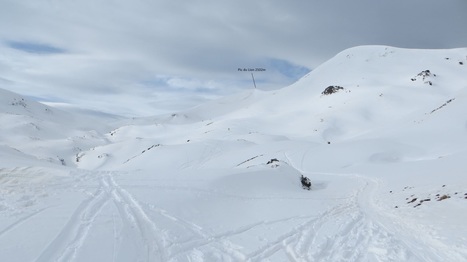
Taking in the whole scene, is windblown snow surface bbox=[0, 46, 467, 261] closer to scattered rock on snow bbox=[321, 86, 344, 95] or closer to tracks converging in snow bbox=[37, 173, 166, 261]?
tracks converging in snow bbox=[37, 173, 166, 261]

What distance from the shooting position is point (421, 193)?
17938 millimetres

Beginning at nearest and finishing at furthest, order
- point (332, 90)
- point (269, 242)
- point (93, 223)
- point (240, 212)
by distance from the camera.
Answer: point (269, 242)
point (93, 223)
point (240, 212)
point (332, 90)

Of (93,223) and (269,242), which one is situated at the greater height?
(93,223)

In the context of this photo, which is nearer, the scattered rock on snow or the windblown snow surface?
the windblown snow surface

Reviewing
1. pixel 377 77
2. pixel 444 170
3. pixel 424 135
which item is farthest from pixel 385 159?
pixel 377 77

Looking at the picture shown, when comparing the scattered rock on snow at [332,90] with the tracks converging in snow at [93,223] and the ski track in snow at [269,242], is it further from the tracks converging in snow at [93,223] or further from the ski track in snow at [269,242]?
the tracks converging in snow at [93,223]

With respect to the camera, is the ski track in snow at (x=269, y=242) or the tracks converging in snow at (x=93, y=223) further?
the ski track in snow at (x=269, y=242)

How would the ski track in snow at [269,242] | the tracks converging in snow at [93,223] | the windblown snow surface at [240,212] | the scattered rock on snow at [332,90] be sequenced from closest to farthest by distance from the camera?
1. the tracks converging in snow at [93,223]
2. the ski track in snow at [269,242]
3. the windblown snow surface at [240,212]
4. the scattered rock on snow at [332,90]

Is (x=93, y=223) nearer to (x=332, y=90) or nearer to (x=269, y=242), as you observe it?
(x=269, y=242)

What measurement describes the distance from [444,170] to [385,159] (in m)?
17.1

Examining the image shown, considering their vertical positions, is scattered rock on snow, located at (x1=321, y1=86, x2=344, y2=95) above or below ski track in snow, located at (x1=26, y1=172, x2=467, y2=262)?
above

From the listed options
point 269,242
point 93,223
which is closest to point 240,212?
point 269,242

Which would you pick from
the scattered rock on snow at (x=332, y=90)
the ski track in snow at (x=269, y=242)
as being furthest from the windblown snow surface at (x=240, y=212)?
the scattered rock on snow at (x=332, y=90)

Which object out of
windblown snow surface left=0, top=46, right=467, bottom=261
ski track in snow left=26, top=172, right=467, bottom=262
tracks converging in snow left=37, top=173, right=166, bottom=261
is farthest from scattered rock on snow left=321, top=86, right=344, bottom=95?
tracks converging in snow left=37, top=173, right=166, bottom=261
